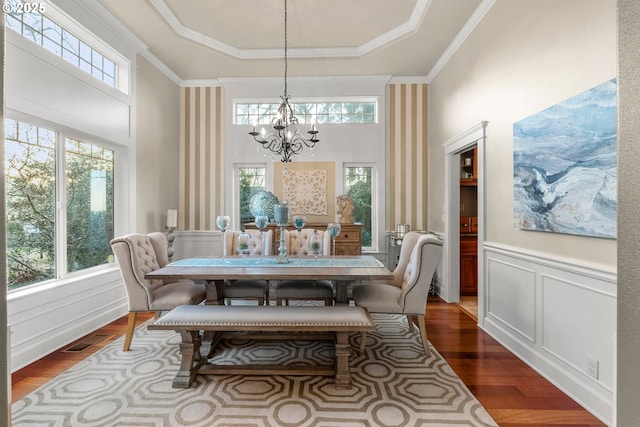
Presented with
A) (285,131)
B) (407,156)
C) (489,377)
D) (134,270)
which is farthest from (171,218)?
(489,377)

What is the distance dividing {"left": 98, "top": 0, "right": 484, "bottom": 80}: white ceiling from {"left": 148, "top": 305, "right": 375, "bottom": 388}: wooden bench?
10.3ft

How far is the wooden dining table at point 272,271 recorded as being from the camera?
2.45 metres

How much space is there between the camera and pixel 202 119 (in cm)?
536

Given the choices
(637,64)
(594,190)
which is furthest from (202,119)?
(637,64)

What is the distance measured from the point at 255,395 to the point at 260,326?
46cm

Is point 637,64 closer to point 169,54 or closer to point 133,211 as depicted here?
point 133,211

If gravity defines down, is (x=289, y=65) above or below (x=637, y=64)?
above

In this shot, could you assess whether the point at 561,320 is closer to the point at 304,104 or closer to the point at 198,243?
the point at 304,104

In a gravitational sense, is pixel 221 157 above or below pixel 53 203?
above

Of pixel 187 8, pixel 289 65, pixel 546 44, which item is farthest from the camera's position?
pixel 289 65

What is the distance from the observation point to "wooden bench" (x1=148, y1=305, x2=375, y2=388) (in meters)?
2.16

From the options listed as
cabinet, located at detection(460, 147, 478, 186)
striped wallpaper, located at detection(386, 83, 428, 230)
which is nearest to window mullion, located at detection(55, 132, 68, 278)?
striped wallpaper, located at detection(386, 83, 428, 230)

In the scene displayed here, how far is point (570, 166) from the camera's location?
7.00 feet

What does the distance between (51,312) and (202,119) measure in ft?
11.6
